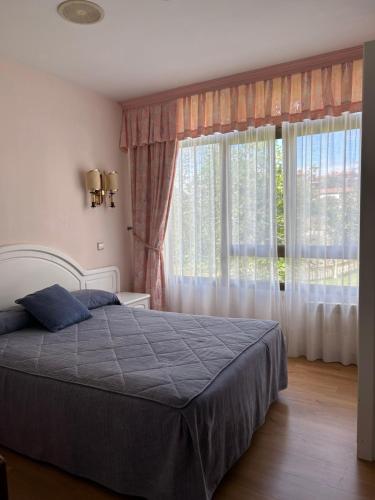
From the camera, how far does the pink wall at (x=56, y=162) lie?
3131mm

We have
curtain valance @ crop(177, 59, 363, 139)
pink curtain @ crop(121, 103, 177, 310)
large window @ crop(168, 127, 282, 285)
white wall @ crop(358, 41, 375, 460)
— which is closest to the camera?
white wall @ crop(358, 41, 375, 460)

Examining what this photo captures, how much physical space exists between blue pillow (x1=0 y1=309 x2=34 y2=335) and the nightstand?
1.03 metres

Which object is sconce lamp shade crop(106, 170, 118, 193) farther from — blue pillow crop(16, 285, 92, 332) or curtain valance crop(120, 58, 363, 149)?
blue pillow crop(16, 285, 92, 332)

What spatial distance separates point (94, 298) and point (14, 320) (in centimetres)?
76

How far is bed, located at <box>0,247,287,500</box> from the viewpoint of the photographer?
1.64 meters

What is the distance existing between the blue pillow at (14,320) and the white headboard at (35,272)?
298mm

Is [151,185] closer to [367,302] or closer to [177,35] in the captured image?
[177,35]

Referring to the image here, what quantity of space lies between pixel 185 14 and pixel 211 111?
4.37 feet

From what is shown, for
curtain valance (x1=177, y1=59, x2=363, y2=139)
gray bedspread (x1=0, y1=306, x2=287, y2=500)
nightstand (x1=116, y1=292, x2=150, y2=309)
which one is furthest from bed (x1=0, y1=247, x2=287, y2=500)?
curtain valance (x1=177, y1=59, x2=363, y2=139)

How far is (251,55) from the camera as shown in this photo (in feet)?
10.4

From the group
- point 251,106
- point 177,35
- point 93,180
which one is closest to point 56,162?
point 93,180

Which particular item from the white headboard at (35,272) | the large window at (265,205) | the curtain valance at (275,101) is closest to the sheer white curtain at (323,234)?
the large window at (265,205)

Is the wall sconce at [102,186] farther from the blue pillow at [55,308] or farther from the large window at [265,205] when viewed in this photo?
the blue pillow at [55,308]

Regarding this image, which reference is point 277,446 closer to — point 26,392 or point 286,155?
point 26,392
